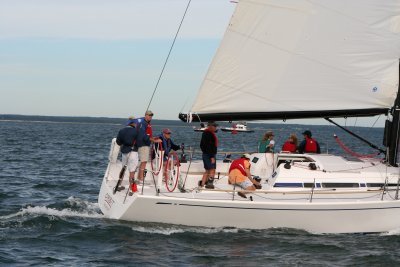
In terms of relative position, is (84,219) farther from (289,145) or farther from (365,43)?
(365,43)

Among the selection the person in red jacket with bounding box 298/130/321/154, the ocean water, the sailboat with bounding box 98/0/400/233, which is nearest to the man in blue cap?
the sailboat with bounding box 98/0/400/233

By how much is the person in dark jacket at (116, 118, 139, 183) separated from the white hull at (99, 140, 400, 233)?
2.24ft

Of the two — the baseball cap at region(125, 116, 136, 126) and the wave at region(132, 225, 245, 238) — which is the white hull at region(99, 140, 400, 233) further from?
the baseball cap at region(125, 116, 136, 126)

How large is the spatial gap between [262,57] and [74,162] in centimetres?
1860

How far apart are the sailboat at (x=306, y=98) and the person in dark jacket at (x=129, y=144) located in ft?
1.66

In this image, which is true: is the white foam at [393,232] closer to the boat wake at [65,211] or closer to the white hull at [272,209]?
the white hull at [272,209]

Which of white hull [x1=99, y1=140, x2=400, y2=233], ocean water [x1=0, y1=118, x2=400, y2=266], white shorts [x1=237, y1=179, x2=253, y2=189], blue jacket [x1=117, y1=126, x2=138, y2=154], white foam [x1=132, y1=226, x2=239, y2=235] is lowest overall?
ocean water [x1=0, y1=118, x2=400, y2=266]

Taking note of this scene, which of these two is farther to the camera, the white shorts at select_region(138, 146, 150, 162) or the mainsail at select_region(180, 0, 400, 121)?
the white shorts at select_region(138, 146, 150, 162)

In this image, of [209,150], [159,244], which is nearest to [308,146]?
[209,150]

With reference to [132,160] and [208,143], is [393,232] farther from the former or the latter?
[132,160]

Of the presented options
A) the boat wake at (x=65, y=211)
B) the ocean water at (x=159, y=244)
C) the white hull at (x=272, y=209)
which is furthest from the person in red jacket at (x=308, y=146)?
the boat wake at (x=65, y=211)

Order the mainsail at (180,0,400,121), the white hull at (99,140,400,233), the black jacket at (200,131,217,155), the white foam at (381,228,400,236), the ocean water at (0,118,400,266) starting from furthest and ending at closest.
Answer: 1. the black jacket at (200,131,217,155)
2. the mainsail at (180,0,400,121)
3. the white foam at (381,228,400,236)
4. the white hull at (99,140,400,233)
5. the ocean water at (0,118,400,266)

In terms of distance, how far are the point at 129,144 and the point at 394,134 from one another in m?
5.55

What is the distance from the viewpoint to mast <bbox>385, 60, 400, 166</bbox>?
1415cm
